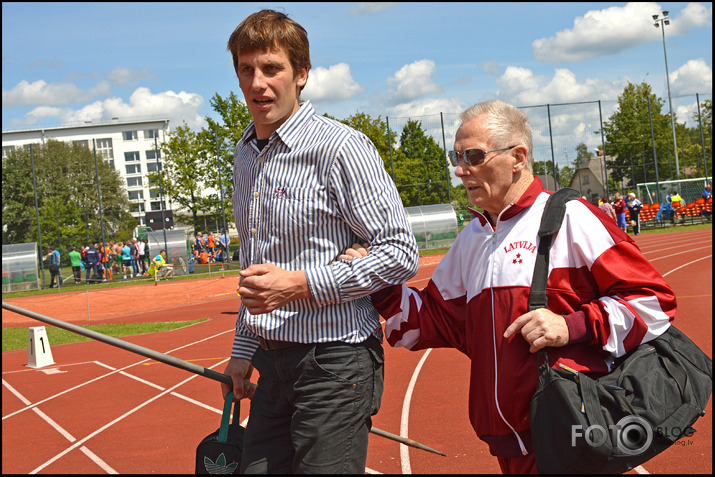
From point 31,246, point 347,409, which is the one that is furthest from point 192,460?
point 31,246

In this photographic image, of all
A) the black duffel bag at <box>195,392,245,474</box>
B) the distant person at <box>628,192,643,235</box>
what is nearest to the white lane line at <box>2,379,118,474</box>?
the black duffel bag at <box>195,392,245,474</box>

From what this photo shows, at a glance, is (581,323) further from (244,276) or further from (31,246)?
(31,246)

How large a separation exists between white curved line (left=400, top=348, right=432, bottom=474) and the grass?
7.44 m

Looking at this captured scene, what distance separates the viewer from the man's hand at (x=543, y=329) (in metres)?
2.19

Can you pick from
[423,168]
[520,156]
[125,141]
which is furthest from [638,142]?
[125,141]

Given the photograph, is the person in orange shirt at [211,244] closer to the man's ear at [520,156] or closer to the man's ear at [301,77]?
the man's ear at [301,77]

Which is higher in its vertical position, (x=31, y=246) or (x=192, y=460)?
(x=31, y=246)

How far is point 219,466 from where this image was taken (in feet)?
8.58

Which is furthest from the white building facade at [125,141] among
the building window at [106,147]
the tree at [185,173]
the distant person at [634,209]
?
the distant person at [634,209]

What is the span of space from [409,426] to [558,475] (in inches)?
177

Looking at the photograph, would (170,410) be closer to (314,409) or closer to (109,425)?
(109,425)

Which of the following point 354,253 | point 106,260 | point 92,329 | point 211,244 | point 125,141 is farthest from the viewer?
point 125,141

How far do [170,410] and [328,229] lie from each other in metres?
6.17

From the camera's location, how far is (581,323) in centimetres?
222
